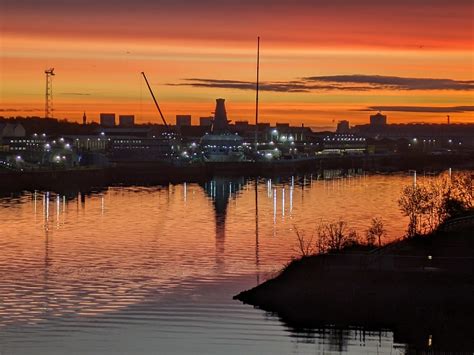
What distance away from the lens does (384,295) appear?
1652 centimetres

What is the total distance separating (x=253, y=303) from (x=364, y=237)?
34.2 ft

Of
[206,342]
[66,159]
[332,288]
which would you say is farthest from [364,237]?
[66,159]

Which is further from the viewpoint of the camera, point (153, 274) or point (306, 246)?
point (306, 246)

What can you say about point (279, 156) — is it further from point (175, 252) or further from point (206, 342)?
point (206, 342)

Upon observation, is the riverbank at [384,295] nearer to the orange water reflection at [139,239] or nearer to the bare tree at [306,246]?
the orange water reflection at [139,239]

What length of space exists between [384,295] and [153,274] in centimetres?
611

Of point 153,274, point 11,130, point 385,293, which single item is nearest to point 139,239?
point 153,274

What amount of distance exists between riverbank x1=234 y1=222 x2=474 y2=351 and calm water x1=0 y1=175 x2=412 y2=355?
416mm

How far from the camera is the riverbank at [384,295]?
15133mm

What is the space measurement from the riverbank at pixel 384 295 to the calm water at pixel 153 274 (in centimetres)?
42

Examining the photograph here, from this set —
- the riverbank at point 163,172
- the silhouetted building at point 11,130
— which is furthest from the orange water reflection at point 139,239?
the silhouetted building at point 11,130

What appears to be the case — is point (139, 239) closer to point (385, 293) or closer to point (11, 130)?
point (385, 293)

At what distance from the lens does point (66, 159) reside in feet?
237

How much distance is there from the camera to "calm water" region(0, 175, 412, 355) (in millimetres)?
14812
